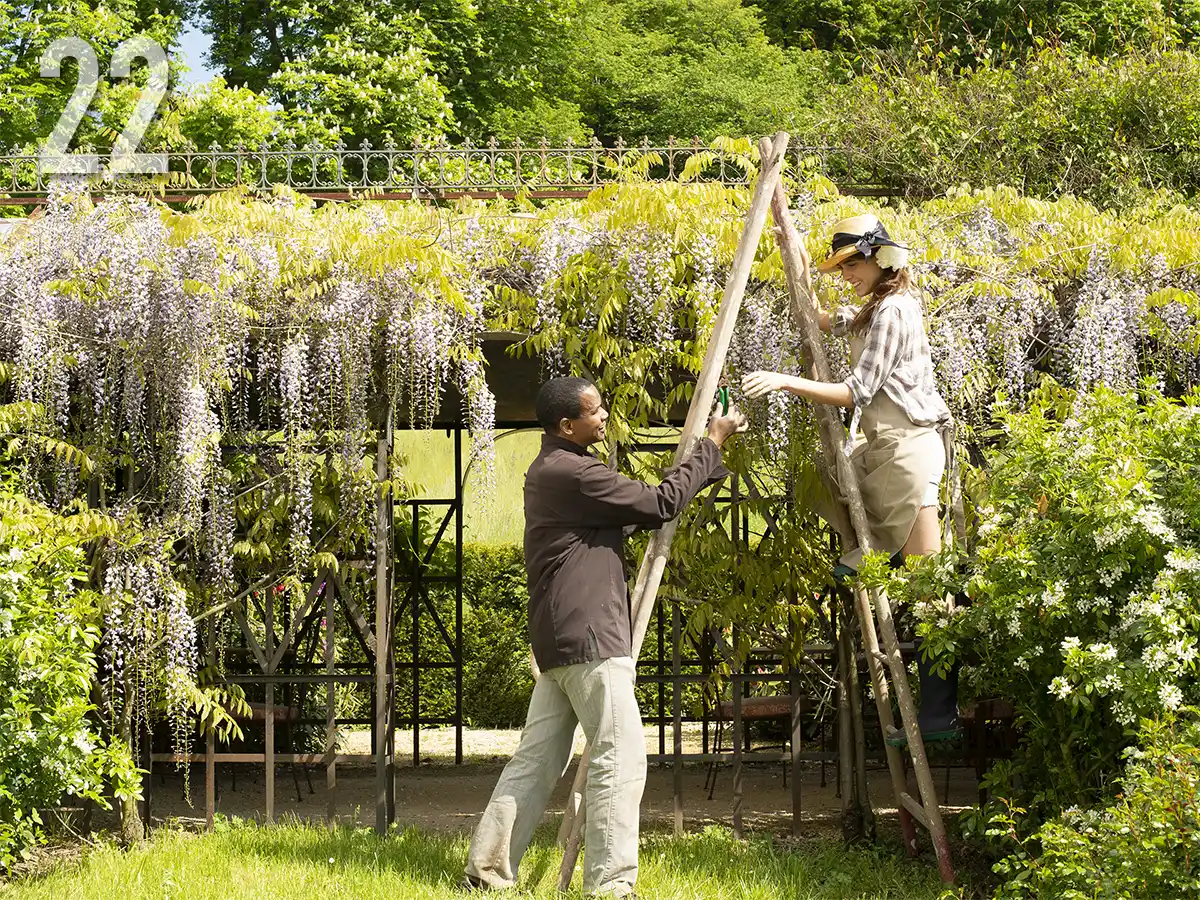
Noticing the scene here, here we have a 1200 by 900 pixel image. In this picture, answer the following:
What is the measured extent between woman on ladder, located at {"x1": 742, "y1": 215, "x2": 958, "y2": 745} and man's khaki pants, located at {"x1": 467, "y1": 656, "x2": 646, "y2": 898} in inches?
40.4

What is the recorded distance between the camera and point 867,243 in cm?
464

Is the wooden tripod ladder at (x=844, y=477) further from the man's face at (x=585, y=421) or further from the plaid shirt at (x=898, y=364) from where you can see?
the man's face at (x=585, y=421)

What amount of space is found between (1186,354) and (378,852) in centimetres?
374

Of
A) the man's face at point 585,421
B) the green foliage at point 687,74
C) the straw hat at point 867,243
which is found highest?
the green foliage at point 687,74

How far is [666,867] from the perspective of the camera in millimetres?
4945

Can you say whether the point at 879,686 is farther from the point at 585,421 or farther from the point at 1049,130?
the point at 1049,130

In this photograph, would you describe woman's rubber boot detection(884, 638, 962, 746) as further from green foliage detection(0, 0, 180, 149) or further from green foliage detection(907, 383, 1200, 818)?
green foliage detection(0, 0, 180, 149)

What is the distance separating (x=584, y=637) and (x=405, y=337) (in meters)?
1.69

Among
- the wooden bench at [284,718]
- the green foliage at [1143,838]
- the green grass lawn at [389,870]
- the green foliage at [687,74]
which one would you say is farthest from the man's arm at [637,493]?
the green foliage at [687,74]

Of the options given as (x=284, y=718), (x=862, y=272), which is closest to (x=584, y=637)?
(x=862, y=272)

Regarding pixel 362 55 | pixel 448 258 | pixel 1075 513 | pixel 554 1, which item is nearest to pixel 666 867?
pixel 1075 513

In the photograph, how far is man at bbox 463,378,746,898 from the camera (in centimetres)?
425

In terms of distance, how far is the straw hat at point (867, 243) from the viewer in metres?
4.64

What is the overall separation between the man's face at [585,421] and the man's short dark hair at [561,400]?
0.04ft
